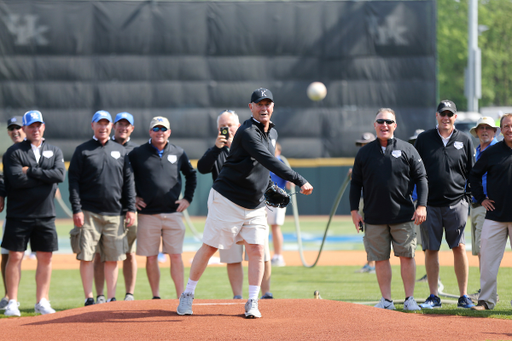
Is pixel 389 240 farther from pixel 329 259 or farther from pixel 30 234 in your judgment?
pixel 329 259

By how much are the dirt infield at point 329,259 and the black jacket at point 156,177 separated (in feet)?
14.1

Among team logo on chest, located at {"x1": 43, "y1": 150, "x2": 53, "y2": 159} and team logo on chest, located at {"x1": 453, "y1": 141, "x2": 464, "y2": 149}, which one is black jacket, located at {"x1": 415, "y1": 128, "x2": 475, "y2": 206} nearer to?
team logo on chest, located at {"x1": 453, "y1": 141, "x2": 464, "y2": 149}

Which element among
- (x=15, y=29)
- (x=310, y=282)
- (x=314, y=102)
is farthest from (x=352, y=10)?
(x=310, y=282)

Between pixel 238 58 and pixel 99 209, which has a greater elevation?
pixel 238 58

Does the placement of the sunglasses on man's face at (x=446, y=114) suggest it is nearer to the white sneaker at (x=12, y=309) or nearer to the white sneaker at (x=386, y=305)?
the white sneaker at (x=386, y=305)

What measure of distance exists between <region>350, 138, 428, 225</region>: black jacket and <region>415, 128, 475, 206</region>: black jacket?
0.41 m

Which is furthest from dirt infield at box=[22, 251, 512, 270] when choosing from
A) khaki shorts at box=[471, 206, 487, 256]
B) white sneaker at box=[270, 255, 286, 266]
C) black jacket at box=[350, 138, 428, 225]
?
black jacket at box=[350, 138, 428, 225]

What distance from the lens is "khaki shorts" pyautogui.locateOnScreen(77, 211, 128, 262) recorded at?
24.3ft

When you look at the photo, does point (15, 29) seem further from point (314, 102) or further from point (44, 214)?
point (44, 214)

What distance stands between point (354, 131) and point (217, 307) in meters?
17.8

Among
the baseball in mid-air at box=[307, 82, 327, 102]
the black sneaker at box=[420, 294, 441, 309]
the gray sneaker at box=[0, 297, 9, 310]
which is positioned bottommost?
the gray sneaker at box=[0, 297, 9, 310]

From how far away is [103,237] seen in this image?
7.55m

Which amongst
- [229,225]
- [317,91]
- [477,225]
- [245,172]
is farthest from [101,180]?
[317,91]

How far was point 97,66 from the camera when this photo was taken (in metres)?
23.4
